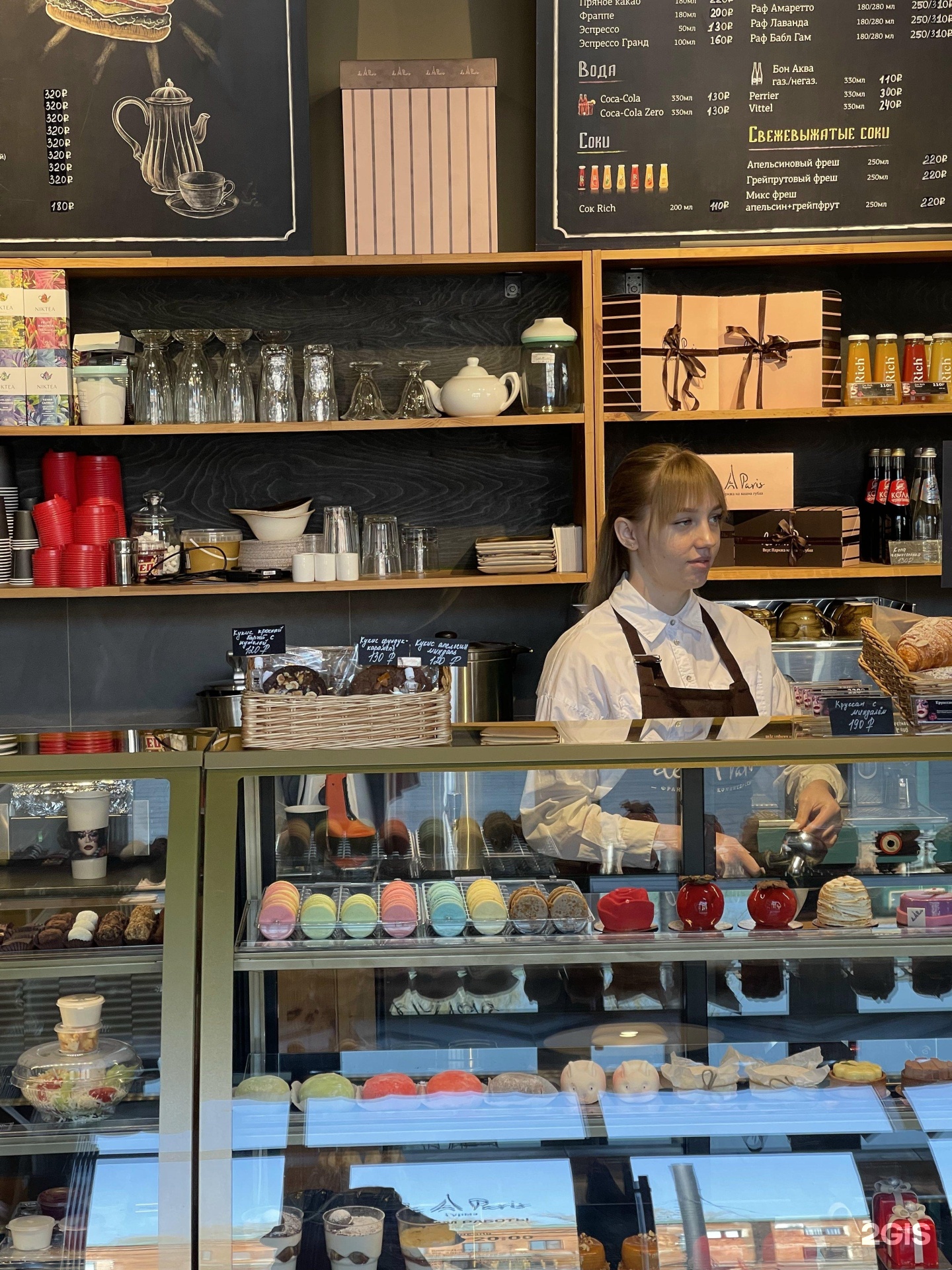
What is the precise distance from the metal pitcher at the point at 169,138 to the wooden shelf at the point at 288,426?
639mm

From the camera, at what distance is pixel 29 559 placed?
3.38 metres

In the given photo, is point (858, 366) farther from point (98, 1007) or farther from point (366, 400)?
point (98, 1007)

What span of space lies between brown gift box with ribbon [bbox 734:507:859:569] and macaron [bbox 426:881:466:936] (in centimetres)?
210

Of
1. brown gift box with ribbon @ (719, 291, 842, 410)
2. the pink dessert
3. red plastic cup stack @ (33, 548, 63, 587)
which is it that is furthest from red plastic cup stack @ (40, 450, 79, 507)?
the pink dessert

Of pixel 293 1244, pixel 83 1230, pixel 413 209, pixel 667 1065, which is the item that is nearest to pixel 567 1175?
pixel 667 1065

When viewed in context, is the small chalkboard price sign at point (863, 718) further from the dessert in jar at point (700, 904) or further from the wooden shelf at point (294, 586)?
the wooden shelf at point (294, 586)

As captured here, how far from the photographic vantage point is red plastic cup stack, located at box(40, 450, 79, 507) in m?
3.48

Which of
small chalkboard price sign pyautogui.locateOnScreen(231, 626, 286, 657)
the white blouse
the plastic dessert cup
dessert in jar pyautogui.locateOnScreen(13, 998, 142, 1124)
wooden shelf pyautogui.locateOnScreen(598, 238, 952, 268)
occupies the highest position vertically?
wooden shelf pyautogui.locateOnScreen(598, 238, 952, 268)

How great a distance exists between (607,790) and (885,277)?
2668mm

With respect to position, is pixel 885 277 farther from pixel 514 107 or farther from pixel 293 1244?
pixel 293 1244

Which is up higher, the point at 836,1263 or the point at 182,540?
the point at 182,540

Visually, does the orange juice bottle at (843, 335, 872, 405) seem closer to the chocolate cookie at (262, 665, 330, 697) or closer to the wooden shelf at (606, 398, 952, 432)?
the wooden shelf at (606, 398, 952, 432)

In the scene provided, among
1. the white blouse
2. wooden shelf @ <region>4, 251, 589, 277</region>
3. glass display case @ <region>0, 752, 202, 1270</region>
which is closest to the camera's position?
glass display case @ <region>0, 752, 202, 1270</region>

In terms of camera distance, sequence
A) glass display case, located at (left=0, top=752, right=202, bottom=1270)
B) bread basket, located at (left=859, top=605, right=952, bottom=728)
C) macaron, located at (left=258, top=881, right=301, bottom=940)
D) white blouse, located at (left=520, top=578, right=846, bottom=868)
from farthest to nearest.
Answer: white blouse, located at (left=520, top=578, right=846, bottom=868)
bread basket, located at (left=859, top=605, right=952, bottom=728)
macaron, located at (left=258, top=881, right=301, bottom=940)
glass display case, located at (left=0, top=752, right=202, bottom=1270)
